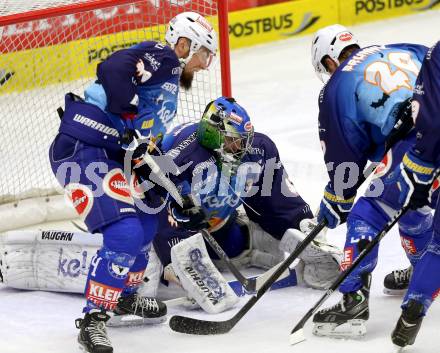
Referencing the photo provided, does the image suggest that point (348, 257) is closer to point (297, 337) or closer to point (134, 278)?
point (297, 337)

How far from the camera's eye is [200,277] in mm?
5266

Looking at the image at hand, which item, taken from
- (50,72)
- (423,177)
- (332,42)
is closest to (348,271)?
(423,177)

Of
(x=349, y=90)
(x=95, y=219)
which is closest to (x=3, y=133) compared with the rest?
(x=95, y=219)

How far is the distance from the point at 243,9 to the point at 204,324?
5147mm

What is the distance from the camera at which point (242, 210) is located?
589 cm

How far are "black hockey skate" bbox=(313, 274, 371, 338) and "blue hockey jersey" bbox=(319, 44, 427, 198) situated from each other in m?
0.40

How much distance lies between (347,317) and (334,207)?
1.45 feet

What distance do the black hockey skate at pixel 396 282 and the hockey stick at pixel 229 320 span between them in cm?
52

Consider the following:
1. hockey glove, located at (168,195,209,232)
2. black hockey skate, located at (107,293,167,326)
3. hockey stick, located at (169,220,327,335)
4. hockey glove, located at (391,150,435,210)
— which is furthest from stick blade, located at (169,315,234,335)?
hockey glove, located at (391,150,435,210)

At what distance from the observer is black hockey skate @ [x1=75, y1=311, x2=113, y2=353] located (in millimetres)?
4684

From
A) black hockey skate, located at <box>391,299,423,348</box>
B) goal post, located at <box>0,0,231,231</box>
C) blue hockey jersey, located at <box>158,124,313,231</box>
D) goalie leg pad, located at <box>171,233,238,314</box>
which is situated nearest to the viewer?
black hockey skate, located at <box>391,299,423,348</box>

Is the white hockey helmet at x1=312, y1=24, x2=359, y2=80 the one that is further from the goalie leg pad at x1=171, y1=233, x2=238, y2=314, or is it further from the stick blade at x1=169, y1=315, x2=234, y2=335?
the stick blade at x1=169, y1=315, x2=234, y2=335

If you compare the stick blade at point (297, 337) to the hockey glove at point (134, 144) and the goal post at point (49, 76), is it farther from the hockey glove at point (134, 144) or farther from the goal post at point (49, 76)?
the goal post at point (49, 76)

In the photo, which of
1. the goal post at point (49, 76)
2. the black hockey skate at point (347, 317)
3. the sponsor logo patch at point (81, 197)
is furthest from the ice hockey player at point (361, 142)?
the goal post at point (49, 76)
